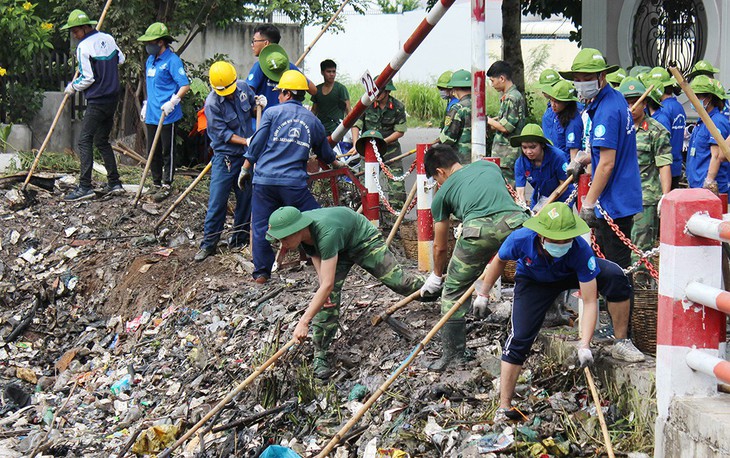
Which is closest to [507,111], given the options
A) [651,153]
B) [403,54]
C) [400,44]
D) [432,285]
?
[403,54]

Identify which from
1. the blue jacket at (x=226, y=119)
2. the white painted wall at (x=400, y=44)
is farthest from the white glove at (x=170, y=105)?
the white painted wall at (x=400, y=44)

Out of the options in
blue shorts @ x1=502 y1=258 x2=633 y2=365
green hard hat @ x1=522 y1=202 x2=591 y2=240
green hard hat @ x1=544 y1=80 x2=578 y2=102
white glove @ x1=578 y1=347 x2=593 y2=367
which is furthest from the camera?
green hard hat @ x1=544 y1=80 x2=578 y2=102

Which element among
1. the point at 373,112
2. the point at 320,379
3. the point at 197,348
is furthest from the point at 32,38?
the point at 320,379

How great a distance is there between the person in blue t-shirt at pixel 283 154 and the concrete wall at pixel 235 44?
31.6ft

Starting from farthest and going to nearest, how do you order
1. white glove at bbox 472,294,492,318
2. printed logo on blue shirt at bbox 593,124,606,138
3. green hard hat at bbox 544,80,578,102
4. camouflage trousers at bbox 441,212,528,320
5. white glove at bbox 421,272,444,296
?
green hard hat at bbox 544,80,578,102
white glove at bbox 421,272,444,296
camouflage trousers at bbox 441,212,528,320
printed logo on blue shirt at bbox 593,124,606,138
white glove at bbox 472,294,492,318

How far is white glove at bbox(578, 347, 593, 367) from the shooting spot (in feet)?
18.0

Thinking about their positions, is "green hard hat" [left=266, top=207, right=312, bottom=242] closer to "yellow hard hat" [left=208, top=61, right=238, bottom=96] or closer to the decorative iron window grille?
"yellow hard hat" [left=208, top=61, right=238, bottom=96]

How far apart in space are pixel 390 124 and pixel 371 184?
160 centimetres

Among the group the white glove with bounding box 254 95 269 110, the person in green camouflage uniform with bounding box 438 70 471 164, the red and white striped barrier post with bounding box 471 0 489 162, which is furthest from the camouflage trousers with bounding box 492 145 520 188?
the white glove with bounding box 254 95 269 110

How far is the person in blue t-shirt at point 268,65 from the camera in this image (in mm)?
10078

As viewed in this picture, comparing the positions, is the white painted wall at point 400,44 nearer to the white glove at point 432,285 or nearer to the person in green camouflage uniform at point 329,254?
the person in green camouflage uniform at point 329,254

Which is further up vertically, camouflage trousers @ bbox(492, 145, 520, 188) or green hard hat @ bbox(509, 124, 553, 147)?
green hard hat @ bbox(509, 124, 553, 147)

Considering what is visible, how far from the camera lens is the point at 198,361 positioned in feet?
27.0

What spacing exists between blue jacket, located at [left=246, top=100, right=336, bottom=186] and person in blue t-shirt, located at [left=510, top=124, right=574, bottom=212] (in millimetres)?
1932
